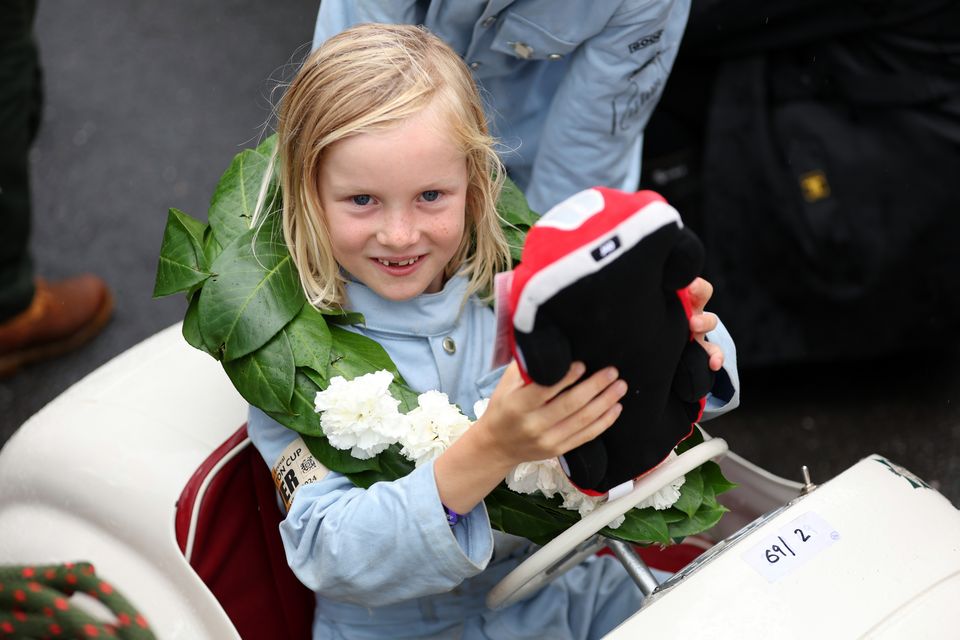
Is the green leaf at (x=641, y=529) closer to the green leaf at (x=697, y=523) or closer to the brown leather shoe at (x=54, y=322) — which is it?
the green leaf at (x=697, y=523)

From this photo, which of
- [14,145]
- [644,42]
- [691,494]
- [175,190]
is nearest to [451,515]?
[691,494]

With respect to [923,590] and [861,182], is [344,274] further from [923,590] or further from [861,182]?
[861,182]

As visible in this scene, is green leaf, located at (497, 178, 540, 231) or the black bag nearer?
green leaf, located at (497, 178, 540, 231)

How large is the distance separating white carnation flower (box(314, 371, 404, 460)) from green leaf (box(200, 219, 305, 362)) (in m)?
0.10

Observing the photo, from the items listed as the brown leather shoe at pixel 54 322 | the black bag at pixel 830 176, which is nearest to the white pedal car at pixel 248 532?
the black bag at pixel 830 176

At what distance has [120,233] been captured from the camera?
2520mm

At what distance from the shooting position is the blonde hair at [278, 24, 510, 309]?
104 cm

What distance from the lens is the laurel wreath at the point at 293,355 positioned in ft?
3.49

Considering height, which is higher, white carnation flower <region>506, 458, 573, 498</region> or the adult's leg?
white carnation flower <region>506, 458, 573, 498</region>

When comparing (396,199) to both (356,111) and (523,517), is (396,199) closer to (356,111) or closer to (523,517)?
(356,111)

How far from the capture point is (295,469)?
109 centimetres

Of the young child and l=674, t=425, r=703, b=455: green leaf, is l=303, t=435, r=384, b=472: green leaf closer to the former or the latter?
the young child

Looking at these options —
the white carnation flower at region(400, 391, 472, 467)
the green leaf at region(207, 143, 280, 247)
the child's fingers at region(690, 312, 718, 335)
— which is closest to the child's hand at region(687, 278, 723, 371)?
the child's fingers at region(690, 312, 718, 335)

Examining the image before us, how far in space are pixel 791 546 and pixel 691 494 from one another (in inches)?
4.3
